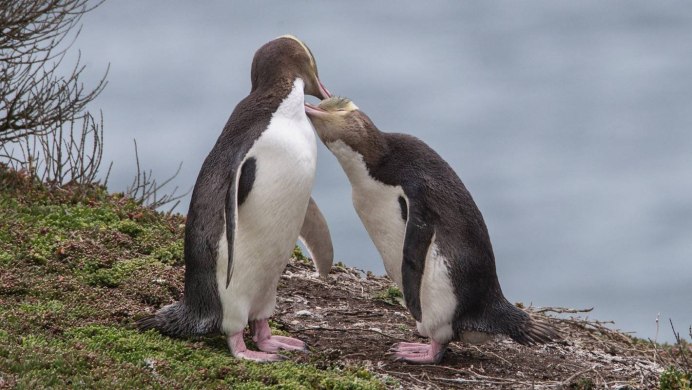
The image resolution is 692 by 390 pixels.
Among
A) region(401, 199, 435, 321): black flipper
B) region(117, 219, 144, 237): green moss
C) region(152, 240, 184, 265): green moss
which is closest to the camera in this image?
region(401, 199, 435, 321): black flipper

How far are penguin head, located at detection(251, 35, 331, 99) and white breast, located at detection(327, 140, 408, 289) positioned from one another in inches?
18.0

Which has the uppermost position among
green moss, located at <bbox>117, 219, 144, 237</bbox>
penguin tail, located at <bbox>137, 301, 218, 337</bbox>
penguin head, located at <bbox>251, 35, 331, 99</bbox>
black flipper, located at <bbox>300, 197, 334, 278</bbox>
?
penguin head, located at <bbox>251, 35, 331, 99</bbox>

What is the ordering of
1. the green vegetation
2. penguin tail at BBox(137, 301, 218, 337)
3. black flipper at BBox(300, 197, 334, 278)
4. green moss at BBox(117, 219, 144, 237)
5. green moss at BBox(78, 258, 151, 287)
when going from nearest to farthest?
the green vegetation < penguin tail at BBox(137, 301, 218, 337) < black flipper at BBox(300, 197, 334, 278) < green moss at BBox(78, 258, 151, 287) < green moss at BBox(117, 219, 144, 237)

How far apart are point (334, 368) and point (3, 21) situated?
7.77 m

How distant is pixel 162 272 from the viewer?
8.66 metres

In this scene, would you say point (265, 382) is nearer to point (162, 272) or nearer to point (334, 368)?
point (334, 368)

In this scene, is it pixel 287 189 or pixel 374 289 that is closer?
pixel 287 189

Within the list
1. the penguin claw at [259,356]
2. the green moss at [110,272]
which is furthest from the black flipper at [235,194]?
the green moss at [110,272]

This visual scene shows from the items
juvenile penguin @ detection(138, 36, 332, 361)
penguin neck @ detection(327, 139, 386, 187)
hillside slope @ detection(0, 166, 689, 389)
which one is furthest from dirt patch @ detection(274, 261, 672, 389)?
penguin neck @ detection(327, 139, 386, 187)

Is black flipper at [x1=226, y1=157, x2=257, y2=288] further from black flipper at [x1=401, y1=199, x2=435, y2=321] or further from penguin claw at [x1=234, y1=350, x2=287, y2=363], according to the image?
black flipper at [x1=401, y1=199, x2=435, y2=321]

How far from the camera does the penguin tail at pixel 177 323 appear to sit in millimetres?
6613

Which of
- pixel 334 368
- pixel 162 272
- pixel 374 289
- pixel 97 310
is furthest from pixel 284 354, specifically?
pixel 374 289

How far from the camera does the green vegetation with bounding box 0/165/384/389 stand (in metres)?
6.03

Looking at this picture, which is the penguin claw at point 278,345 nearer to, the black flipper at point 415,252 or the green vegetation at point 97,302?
the green vegetation at point 97,302
